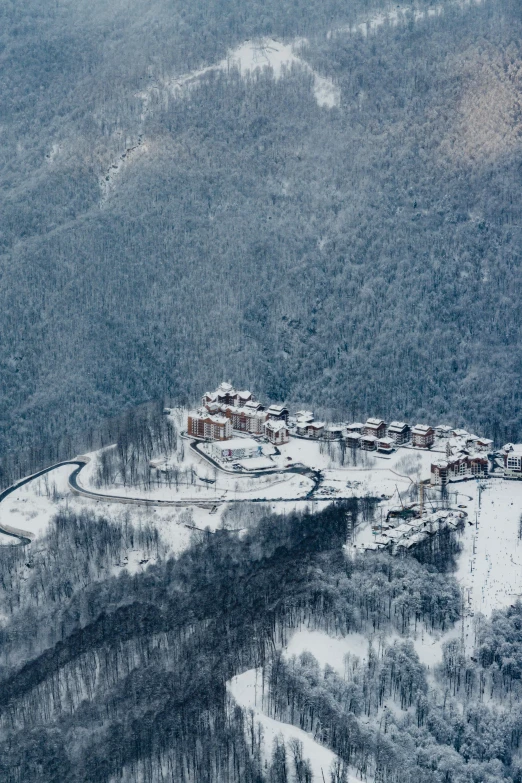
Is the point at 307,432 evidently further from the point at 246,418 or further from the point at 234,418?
the point at 234,418

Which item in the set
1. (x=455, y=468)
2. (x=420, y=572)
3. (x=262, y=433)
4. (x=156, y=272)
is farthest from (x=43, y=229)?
(x=420, y=572)

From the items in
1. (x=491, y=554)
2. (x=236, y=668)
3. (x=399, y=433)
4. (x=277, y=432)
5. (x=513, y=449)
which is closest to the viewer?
(x=236, y=668)

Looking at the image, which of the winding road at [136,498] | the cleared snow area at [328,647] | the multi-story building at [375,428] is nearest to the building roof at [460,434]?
the multi-story building at [375,428]

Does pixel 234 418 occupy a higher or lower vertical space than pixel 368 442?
higher

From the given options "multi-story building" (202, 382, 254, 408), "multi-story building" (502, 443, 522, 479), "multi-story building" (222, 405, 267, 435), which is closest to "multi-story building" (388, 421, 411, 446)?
"multi-story building" (222, 405, 267, 435)

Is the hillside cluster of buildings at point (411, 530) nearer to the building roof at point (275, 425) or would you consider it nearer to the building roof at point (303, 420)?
the building roof at point (275, 425)

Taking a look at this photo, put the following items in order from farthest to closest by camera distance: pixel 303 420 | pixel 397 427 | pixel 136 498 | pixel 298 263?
pixel 298 263 < pixel 303 420 < pixel 397 427 < pixel 136 498

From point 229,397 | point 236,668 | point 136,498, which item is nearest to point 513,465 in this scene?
point 229,397
